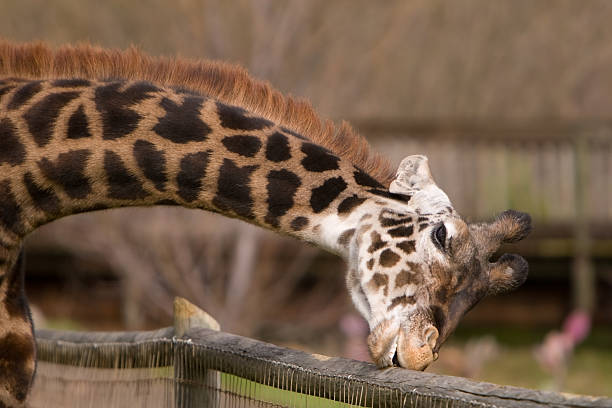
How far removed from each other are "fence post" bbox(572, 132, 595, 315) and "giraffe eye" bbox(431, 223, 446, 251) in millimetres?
7811

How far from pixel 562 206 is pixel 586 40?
1961mm

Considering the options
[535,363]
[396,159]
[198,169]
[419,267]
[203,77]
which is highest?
[396,159]

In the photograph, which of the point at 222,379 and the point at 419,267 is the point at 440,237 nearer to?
the point at 419,267

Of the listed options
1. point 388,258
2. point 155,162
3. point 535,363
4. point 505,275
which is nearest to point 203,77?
point 155,162

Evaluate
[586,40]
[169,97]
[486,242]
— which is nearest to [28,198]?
[169,97]

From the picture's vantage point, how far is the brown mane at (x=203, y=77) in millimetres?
3912

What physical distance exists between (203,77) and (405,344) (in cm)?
144

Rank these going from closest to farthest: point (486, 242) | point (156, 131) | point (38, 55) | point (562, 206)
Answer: point (486, 242) < point (156, 131) < point (38, 55) < point (562, 206)

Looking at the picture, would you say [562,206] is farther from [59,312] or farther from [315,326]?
[59,312]

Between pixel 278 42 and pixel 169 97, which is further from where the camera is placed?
pixel 278 42

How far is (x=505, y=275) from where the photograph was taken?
140 inches

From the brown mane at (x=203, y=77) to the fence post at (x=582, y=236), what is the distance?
7390 mm

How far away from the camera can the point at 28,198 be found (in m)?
3.91

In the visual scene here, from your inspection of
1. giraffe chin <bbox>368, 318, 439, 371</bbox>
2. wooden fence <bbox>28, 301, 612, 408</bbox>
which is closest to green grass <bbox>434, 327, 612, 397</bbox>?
wooden fence <bbox>28, 301, 612, 408</bbox>
